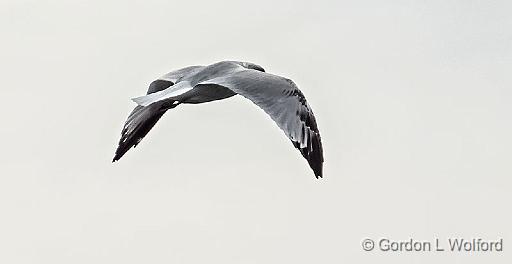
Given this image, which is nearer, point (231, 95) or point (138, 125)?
point (231, 95)

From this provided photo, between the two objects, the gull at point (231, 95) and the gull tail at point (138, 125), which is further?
the gull tail at point (138, 125)

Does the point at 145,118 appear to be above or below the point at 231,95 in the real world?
below

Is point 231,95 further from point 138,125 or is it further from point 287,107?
point 287,107

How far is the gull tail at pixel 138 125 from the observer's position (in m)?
29.7

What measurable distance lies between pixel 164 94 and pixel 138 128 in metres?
2.47

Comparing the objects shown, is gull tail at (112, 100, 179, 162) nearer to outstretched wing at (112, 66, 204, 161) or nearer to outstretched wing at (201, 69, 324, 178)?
outstretched wing at (112, 66, 204, 161)

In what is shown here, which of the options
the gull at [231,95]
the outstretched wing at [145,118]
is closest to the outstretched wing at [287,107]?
the gull at [231,95]

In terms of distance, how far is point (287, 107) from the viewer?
25.5m

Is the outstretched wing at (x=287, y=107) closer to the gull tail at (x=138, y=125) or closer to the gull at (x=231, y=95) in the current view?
the gull at (x=231, y=95)

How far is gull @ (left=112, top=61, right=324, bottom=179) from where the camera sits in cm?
2520

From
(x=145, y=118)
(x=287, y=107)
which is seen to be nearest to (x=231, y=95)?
(x=145, y=118)

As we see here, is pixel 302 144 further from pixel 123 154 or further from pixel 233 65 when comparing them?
pixel 123 154

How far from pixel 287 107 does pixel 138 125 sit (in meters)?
5.18

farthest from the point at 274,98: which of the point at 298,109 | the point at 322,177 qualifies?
the point at 322,177
